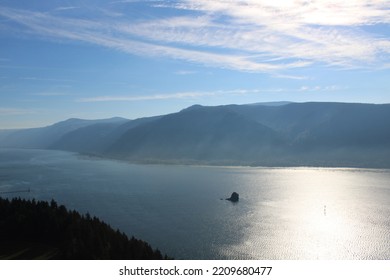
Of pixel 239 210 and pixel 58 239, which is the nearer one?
pixel 58 239

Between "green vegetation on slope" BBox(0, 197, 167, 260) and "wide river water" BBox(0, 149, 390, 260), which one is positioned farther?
"wide river water" BBox(0, 149, 390, 260)

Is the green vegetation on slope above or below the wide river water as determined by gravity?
above

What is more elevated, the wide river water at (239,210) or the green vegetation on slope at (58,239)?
the green vegetation on slope at (58,239)

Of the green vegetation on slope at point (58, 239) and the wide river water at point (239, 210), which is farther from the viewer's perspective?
the wide river water at point (239, 210)

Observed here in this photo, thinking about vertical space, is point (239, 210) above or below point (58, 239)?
below

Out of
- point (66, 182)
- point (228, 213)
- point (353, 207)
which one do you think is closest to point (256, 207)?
point (228, 213)

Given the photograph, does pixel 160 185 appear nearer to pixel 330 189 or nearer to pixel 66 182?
pixel 66 182

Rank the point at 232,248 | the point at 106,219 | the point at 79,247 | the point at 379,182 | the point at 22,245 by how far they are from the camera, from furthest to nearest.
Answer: the point at 379,182 → the point at 106,219 → the point at 232,248 → the point at 22,245 → the point at 79,247
